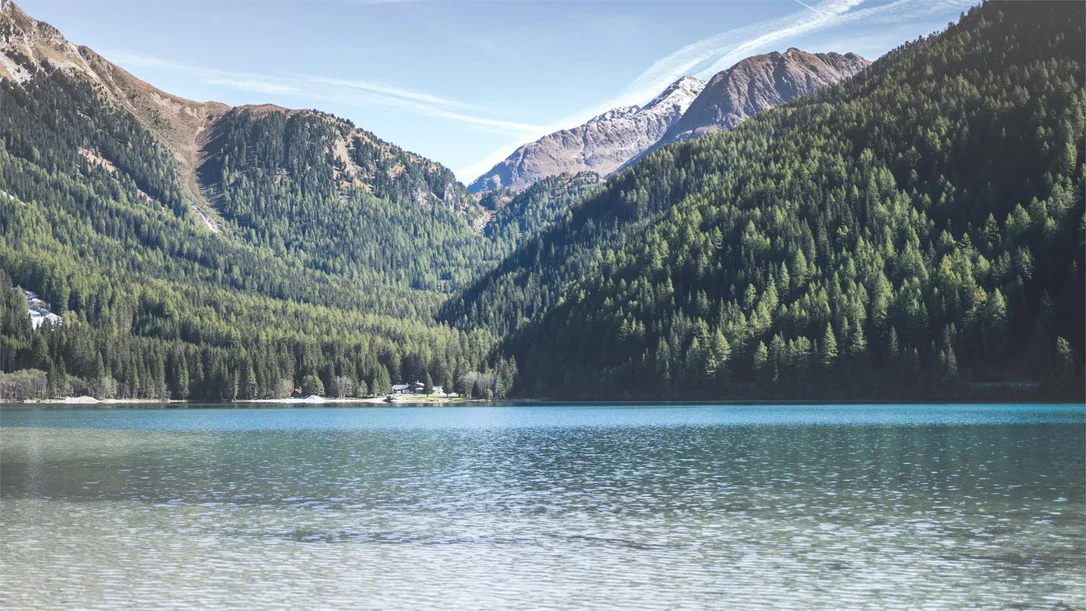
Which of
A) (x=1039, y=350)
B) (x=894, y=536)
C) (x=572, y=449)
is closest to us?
(x=894, y=536)

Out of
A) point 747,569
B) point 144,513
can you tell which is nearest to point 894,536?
point 747,569

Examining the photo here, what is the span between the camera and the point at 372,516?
178 ft

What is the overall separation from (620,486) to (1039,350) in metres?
152

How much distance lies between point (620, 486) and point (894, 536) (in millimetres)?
22890

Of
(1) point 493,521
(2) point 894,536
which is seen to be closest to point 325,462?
(1) point 493,521

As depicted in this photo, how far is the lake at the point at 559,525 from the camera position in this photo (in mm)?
36281

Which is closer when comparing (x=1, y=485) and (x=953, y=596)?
(x=953, y=596)

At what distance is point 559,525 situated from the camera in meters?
50.6

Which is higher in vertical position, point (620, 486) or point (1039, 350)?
point (1039, 350)

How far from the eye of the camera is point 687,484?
65938 mm

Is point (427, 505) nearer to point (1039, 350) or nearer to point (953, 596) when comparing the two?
point (953, 596)

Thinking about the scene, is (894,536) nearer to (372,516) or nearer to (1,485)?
(372,516)

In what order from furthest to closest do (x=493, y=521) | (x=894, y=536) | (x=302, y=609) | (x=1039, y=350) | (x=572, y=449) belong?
1. (x=1039, y=350)
2. (x=572, y=449)
3. (x=493, y=521)
4. (x=894, y=536)
5. (x=302, y=609)

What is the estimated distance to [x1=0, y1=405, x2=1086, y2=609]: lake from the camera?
36.3 metres
